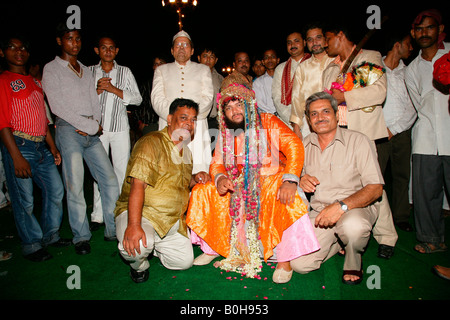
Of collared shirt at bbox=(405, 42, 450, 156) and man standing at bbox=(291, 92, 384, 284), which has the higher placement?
collared shirt at bbox=(405, 42, 450, 156)

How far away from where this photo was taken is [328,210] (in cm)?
253

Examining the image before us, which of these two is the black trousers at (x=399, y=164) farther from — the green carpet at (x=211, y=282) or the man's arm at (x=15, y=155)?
the man's arm at (x=15, y=155)

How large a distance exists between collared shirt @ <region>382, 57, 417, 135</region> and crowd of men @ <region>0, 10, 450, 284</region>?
0.01 meters

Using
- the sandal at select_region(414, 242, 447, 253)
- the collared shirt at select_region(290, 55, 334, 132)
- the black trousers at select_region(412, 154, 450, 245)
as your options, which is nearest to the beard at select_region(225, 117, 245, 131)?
the collared shirt at select_region(290, 55, 334, 132)

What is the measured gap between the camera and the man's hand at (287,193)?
2469mm

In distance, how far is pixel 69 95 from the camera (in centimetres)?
324

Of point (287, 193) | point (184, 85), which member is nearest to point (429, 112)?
point (287, 193)

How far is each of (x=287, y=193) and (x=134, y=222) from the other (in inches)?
55.1

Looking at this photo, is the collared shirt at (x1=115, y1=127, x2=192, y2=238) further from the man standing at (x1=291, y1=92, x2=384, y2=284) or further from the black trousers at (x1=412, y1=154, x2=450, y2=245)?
the black trousers at (x1=412, y1=154, x2=450, y2=245)

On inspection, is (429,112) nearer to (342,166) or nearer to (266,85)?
(342,166)

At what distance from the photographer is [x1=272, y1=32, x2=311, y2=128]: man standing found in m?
4.24

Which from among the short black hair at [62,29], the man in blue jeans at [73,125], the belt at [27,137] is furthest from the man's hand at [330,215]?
the short black hair at [62,29]

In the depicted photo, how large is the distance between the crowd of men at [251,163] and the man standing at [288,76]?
50cm

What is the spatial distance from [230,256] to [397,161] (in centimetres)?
273
